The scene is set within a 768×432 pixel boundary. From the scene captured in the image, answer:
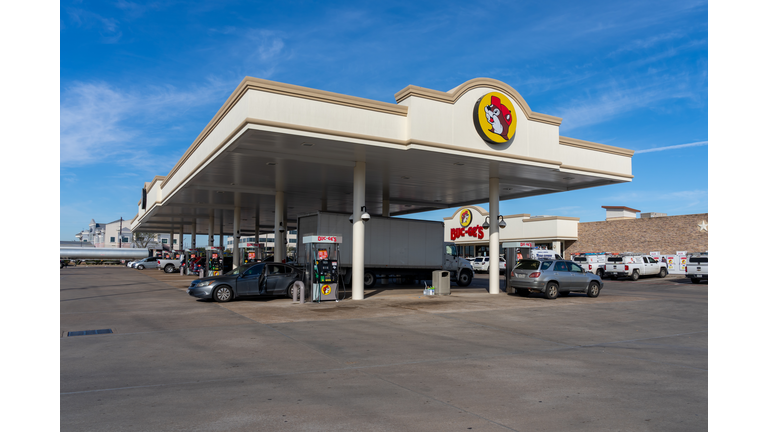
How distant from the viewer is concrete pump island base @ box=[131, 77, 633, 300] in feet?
50.1

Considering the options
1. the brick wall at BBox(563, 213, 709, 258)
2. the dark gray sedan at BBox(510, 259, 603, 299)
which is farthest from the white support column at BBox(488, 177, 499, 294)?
the brick wall at BBox(563, 213, 709, 258)

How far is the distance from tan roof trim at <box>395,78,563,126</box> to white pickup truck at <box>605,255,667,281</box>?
66.9ft

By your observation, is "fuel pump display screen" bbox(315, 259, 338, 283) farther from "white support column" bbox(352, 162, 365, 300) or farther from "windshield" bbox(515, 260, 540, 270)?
"windshield" bbox(515, 260, 540, 270)

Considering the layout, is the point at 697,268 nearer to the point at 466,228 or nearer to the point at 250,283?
the point at 466,228

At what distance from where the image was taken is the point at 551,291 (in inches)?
810

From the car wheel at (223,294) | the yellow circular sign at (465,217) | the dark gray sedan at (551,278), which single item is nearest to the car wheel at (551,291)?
the dark gray sedan at (551,278)

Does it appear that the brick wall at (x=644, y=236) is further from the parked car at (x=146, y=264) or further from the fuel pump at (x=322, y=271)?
the parked car at (x=146, y=264)

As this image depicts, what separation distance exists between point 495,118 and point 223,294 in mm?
11630

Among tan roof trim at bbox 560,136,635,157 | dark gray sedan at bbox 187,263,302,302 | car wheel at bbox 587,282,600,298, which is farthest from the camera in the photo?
car wheel at bbox 587,282,600,298

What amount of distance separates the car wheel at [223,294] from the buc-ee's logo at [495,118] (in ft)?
34.5

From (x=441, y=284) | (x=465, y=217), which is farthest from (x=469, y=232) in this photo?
(x=441, y=284)

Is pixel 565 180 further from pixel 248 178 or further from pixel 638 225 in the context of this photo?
pixel 638 225

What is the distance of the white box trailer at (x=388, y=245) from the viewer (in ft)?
79.7

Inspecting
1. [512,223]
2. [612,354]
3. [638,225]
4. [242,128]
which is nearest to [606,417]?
[612,354]
